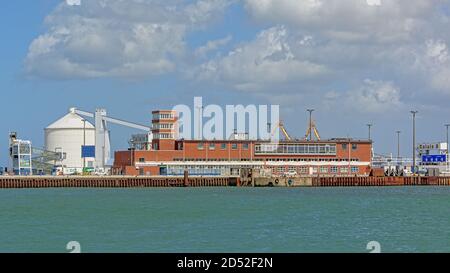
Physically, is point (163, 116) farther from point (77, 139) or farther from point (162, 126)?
point (77, 139)

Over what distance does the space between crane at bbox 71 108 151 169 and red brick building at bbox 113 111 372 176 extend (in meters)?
8.60

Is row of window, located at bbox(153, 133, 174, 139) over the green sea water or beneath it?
over

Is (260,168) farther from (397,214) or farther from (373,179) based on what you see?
(397,214)

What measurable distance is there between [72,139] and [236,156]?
3573 centimetres

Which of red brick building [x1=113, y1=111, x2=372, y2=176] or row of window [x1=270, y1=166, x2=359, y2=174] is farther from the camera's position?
row of window [x1=270, y1=166, x2=359, y2=174]

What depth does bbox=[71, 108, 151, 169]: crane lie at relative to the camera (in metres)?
152

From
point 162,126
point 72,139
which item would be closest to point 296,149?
point 162,126

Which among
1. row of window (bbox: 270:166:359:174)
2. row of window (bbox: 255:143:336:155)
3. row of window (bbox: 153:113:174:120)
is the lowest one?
row of window (bbox: 270:166:359:174)

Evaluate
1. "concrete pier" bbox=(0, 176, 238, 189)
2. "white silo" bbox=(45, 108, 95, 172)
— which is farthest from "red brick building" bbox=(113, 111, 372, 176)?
"white silo" bbox=(45, 108, 95, 172)

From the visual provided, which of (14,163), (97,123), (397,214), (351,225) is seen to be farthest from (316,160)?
(351,225)

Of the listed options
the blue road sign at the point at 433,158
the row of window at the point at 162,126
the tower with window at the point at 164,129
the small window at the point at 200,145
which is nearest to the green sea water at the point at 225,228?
the small window at the point at 200,145

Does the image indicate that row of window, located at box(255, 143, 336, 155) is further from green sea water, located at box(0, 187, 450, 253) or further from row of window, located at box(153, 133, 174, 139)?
green sea water, located at box(0, 187, 450, 253)

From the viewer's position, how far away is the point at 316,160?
462 feet

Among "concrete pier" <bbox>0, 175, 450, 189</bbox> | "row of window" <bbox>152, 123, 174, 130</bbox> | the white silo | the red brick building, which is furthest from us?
the white silo
